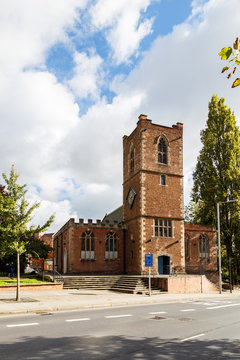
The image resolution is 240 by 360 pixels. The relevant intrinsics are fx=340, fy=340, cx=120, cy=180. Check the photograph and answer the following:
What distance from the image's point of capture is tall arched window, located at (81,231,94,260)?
3378 centimetres

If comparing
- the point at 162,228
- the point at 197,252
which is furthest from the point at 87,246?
the point at 197,252

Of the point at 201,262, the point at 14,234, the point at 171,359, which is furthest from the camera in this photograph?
the point at 201,262

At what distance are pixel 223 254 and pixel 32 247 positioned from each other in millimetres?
21523

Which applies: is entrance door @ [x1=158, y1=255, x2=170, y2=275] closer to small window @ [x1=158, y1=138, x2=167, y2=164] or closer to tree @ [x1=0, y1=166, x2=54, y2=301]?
small window @ [x1=158, y1=138, x2=167, y2=164]

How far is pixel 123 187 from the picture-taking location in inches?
1554

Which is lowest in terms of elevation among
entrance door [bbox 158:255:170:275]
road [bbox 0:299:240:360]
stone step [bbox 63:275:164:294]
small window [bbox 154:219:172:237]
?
stone step [bbox 63:275:164:294]

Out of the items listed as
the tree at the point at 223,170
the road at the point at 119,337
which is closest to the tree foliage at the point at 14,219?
the road at the point at 119,337

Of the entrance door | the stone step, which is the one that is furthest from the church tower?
the stone step

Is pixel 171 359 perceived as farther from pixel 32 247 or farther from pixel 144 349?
pixel 32 247

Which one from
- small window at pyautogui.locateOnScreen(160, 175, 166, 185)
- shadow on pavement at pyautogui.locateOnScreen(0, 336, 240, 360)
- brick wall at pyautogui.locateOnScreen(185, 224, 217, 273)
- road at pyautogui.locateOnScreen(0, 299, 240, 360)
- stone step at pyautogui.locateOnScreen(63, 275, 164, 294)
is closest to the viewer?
shadow on pavement at pyautogui.locateOnScreen(0, 336, 240, 360)

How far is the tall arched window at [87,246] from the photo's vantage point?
33.8 m

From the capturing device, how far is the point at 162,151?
3578 centimetres

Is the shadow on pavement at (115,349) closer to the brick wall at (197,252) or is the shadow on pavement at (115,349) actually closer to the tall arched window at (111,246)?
the tall arched window at (111,246)

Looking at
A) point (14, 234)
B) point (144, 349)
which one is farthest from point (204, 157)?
point (144, 349)
